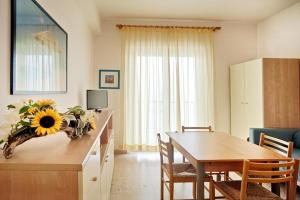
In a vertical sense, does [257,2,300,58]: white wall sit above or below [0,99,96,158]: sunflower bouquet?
above

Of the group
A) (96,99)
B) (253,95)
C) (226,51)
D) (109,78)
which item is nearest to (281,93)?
(253,95)

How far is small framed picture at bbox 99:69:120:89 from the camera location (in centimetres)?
516

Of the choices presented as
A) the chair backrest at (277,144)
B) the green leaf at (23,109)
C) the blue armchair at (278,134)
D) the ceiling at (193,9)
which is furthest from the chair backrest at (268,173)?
the ceiling at (193,9)

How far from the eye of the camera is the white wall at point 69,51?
1399 millimetres

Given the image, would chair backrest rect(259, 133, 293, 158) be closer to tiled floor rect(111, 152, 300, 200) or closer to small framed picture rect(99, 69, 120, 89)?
tiled floor rect(111, 152, 300, 200)

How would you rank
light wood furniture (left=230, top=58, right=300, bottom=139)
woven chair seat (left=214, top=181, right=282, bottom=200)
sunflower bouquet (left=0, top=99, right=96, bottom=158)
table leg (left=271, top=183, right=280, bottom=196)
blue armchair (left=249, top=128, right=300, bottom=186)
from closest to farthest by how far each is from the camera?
1. sunflower bouquet (left=0, top=99, right=96, bottom=158)
2. woven chair seat (left=214, top=181, right=282, bottom=200)
3. table leg (left=271, top=183, right=280, bottom=196)
4. blue armchair (left=249, top=128, right=300, bottom=186)
5. light wood furniture (left=230, top=58, right=300, bottom=139)

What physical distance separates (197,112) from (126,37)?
6.79 ft

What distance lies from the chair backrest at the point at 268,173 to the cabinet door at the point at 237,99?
118 inches

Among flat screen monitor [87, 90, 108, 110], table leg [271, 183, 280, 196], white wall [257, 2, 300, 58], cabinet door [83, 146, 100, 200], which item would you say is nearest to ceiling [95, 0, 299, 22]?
white wall [257, 2, 300, 58]

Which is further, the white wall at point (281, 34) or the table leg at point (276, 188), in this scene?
the white wall at point (281, 34)

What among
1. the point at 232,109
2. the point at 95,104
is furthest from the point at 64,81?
the point at 232,109

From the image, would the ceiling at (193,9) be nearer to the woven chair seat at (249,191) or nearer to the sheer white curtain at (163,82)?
the sheer white curtain at (163,82)

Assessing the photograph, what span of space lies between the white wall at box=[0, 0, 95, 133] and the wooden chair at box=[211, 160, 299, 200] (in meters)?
1.57

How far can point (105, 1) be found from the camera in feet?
13.6
